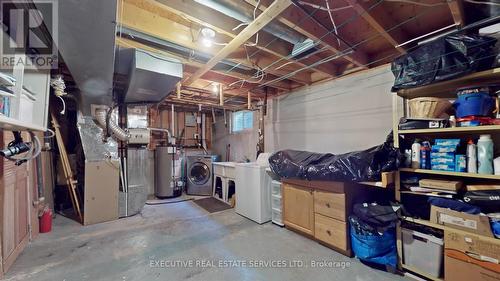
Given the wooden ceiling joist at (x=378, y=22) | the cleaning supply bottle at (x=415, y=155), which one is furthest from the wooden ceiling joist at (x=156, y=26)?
the cleaning supply bottle at (x=415, y=155)

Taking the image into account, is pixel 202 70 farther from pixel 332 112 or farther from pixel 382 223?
pixel 382 223

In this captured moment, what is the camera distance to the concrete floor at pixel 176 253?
6.20 ft

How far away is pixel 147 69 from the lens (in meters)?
2.13

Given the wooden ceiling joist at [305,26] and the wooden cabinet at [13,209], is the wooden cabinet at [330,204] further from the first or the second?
the wooden cabinet at [13,209]

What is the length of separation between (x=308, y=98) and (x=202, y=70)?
1.78 m

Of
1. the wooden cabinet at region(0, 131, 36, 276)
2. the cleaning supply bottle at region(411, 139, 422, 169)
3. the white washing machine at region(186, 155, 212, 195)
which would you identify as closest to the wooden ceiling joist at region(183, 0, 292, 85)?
the cleaning supply bottle at region(411, 139, 422, 169)

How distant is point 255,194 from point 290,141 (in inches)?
47.4

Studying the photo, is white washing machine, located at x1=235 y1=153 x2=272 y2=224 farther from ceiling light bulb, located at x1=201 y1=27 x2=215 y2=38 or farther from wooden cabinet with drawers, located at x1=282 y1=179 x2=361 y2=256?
ceiling light bulb, located at x1=201 y1=27 x2=215 y2=38

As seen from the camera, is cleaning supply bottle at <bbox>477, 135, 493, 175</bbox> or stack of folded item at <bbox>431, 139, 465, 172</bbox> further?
stack of folded item at <bbox>431, 139, 465, 172</bbox>

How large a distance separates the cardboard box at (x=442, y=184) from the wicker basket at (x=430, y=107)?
0.54m

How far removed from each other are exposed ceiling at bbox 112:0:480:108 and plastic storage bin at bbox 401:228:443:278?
1749 millimetres

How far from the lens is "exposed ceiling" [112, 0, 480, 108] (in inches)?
62.1

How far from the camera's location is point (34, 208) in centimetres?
269

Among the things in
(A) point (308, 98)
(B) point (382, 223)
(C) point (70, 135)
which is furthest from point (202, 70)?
(C) point (70, 135)
